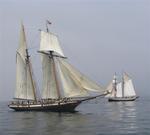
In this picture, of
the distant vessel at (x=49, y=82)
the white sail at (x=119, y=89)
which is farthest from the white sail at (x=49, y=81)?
the white sail at (x=119, y=89)

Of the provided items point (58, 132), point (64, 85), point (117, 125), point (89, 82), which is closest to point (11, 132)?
point (58, 132)

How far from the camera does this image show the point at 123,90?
164625mm

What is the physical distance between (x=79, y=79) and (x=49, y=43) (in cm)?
1536

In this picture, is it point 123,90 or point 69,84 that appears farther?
point 123,90

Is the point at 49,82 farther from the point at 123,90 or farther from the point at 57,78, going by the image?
the point at 123,90

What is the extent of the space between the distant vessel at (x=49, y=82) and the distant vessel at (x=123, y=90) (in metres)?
Answer: 75.1

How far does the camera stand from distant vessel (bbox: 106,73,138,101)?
16150 cm

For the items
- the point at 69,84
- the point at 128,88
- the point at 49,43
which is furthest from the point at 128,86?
the point at 69,84

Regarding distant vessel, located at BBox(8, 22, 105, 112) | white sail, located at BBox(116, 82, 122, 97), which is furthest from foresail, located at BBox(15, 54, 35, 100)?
white sail, located at BBox(116, 82, 122, 97)

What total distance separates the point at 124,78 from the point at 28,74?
8022cm

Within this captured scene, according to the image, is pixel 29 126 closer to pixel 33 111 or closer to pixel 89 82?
pixel 89 82

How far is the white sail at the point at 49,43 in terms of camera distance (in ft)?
280

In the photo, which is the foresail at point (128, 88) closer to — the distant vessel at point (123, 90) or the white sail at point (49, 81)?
the distant vessel at point (123, 90)

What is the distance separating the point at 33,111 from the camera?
281 ft
